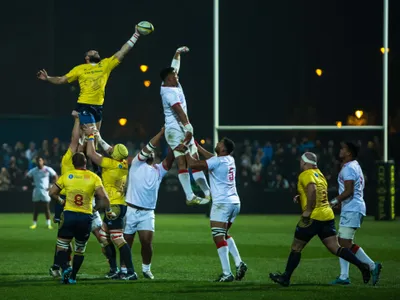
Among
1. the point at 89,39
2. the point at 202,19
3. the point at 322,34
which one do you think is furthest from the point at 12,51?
the point at 322,34

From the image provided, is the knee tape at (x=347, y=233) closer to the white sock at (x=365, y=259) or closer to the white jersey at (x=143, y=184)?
the white sock at (x=365, y=259)

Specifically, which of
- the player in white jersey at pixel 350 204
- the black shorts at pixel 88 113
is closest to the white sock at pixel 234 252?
the player in white jersey at pixel 350 204

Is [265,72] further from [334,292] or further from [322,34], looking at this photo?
[334,292]

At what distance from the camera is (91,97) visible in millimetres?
16469

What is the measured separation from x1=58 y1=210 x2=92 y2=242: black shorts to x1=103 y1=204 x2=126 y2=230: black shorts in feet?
2.64

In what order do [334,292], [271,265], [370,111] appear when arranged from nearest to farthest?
1. [334,292]
2. [271,265]
3. [370,111]

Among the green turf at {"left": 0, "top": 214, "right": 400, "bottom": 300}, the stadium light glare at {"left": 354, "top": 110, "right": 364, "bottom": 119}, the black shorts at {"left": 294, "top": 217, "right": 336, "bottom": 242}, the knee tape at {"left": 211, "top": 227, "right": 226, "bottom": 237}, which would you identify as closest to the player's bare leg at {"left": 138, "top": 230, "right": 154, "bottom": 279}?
the green turf at {"left": 0, "top": 214, "right": 400, "bottom": 300}

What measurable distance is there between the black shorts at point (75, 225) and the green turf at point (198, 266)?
2.42 ft

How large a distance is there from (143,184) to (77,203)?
5.92 ft

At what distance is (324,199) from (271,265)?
409 centimetres

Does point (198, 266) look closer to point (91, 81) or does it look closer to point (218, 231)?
point (218, 231)

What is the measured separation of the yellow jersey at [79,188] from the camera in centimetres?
1455

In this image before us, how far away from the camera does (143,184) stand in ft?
52.9

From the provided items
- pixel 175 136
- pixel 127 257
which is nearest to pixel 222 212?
pixel 175 136
